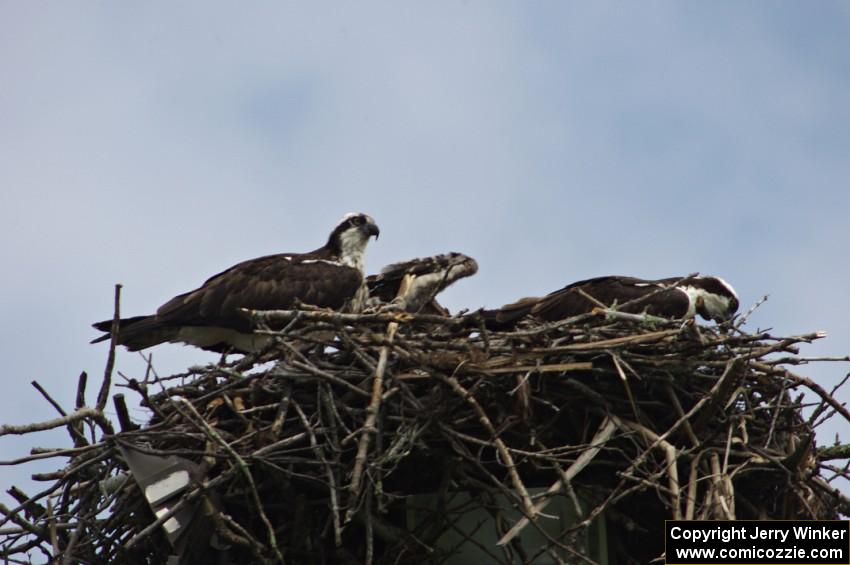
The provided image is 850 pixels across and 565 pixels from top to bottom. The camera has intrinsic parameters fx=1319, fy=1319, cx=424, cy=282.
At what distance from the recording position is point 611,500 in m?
7.89

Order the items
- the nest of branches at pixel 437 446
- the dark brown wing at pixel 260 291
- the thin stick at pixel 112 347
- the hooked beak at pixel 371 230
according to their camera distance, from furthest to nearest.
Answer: the hooked beak at pixel 371 230
the dark brown wing at pixel 260 291
the nest of branches at pixel 437 446
the thin stick at pixel 112 347

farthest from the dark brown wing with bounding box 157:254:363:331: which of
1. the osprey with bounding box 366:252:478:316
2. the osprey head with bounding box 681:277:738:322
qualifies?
the osprey head with bounding box 681:277:738:322

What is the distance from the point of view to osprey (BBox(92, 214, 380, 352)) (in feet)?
33.3

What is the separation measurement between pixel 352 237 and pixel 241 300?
Answer: 4.70 feet

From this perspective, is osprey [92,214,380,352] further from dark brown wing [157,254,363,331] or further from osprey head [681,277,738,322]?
osprey head [681,277,738,322]

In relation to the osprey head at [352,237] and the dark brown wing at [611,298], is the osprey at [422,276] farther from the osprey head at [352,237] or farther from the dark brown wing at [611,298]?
the dark brown wing at [611,298]

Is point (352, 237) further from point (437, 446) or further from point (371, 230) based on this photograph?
point (437, 446)

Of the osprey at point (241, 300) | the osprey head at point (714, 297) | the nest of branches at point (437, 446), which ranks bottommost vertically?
the nest of branches at point (437, 446)

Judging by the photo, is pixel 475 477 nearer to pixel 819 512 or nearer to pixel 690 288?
pixel 819 512

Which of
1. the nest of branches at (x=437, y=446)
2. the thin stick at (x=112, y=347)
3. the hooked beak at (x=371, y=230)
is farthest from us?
the hooked beak at (x=371, y=230)

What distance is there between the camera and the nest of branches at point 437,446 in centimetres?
806

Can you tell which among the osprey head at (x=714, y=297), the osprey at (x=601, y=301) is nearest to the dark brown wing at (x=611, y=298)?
the osprey at (x=601, y=301)

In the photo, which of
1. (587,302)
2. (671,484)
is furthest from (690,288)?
(671,484)

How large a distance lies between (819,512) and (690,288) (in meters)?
2.69
